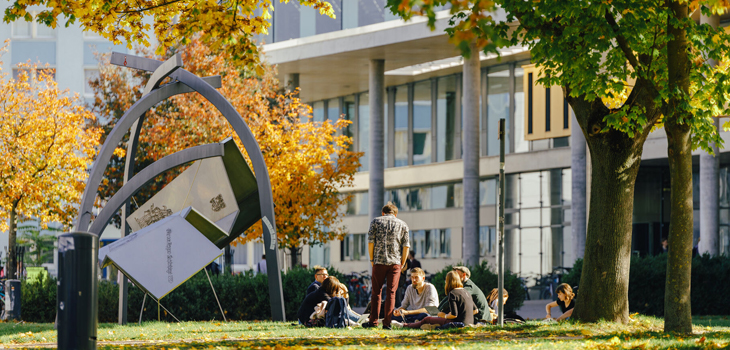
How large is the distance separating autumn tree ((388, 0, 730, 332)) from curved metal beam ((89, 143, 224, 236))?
16.8ft

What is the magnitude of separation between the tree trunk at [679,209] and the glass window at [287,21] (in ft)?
89.3

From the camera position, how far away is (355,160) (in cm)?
2520

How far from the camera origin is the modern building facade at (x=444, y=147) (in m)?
30.8

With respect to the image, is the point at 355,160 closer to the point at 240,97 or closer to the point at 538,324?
the point at 240,97

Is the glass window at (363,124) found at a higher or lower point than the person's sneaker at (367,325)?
higher

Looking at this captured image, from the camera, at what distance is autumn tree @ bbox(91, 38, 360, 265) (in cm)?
2380

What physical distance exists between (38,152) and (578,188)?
15466 millimetres

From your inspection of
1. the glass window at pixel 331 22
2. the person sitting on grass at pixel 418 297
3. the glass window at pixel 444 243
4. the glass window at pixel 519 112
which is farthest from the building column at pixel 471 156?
the person sitting on grass at pixel 418 297

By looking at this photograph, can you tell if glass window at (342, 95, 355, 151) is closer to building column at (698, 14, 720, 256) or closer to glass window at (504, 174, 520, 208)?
glass window at (504, 174, 520, 208)

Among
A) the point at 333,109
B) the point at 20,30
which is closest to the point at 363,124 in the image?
the point at 333,109

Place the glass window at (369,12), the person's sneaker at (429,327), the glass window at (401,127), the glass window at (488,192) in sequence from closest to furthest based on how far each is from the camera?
the person's sneaker at (429,327) < the glass window at (369,12) < the glass window at (488,192) < the glass window at (401,127)

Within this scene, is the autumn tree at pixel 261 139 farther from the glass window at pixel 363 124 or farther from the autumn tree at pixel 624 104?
the glass window at pixel 363 124

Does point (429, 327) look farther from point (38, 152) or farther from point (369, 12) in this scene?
point (369, 12)

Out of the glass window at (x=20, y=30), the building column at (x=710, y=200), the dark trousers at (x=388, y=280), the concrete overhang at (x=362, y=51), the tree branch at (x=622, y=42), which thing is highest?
the glass window at (x=20, y=30)
